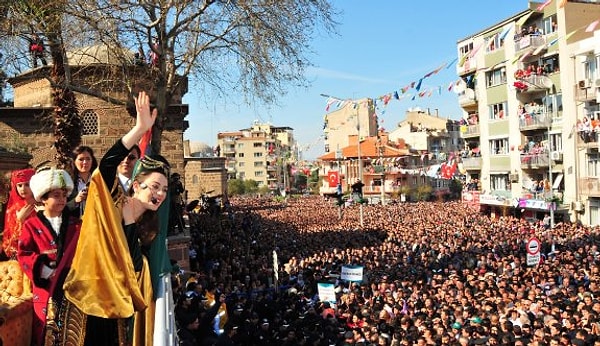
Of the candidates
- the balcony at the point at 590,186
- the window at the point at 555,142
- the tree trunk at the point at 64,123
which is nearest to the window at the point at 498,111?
the window at the point at 555,142

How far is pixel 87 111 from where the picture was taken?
23.9 metres

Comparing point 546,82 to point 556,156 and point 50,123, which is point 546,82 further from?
point 50,123

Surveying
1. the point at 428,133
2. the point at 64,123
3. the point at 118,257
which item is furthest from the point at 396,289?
the point at 428,133

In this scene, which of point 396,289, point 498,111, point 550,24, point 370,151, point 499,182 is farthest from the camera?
point 370,151

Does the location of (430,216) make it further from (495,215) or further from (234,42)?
(234,42)

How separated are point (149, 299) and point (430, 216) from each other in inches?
1125

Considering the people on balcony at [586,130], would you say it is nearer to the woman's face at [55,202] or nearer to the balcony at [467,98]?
the balcony at [467,98]

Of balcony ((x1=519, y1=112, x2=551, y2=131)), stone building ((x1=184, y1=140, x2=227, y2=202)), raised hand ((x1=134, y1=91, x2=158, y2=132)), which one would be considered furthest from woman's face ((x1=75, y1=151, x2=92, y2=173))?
stone building ((x1=184, y1=140, x2=227, y2=202))

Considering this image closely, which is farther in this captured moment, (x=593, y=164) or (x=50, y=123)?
(x=593, y=164)

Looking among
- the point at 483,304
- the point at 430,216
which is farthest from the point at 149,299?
the point at 430,216

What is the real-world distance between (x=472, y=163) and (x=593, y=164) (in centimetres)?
1021

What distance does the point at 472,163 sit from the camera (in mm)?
37188

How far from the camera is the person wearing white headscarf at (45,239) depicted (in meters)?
3.58

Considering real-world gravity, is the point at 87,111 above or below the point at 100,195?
above
